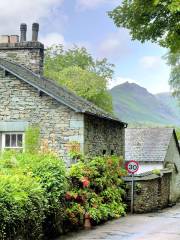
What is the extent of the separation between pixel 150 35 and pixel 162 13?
124 cm

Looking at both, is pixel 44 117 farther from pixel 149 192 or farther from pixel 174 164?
pixel 174 164

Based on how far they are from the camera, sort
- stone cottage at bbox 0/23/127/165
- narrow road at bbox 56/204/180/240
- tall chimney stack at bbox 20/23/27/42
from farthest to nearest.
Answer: tall chimney stack at bbox 20/23/27/42
stone cottage at bbox 0/23/127/165
narrow road at bbox 56/204/180/240

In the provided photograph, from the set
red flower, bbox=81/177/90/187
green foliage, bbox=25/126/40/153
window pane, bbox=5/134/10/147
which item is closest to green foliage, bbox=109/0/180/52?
red flower, bbox=81/177/90/187

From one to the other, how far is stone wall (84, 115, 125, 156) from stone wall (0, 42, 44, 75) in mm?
4234

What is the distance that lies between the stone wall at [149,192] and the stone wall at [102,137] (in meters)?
2.00

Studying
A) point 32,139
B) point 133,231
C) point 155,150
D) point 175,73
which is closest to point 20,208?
point 133,231

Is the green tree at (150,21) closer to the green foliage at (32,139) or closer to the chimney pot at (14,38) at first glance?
the green foliage at (32,139)

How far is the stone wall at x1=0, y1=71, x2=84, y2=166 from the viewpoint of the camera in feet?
68.4

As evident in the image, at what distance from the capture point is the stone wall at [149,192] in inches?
950

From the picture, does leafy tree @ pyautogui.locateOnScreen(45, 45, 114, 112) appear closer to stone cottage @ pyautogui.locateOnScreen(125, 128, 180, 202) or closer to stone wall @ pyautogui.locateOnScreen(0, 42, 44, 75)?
stone cottage @ pyautogui.locateOnScreen(125, 128, 180, 202)

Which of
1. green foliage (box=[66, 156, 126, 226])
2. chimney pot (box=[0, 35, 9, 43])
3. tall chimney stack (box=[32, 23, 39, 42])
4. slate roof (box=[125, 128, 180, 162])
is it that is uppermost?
tall chimney stack (box=[32, 23, 39, 42])

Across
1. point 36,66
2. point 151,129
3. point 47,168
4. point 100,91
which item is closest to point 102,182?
point 47,168

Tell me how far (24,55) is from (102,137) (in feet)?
18.0

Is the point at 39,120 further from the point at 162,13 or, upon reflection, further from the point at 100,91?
the point at 100,91
